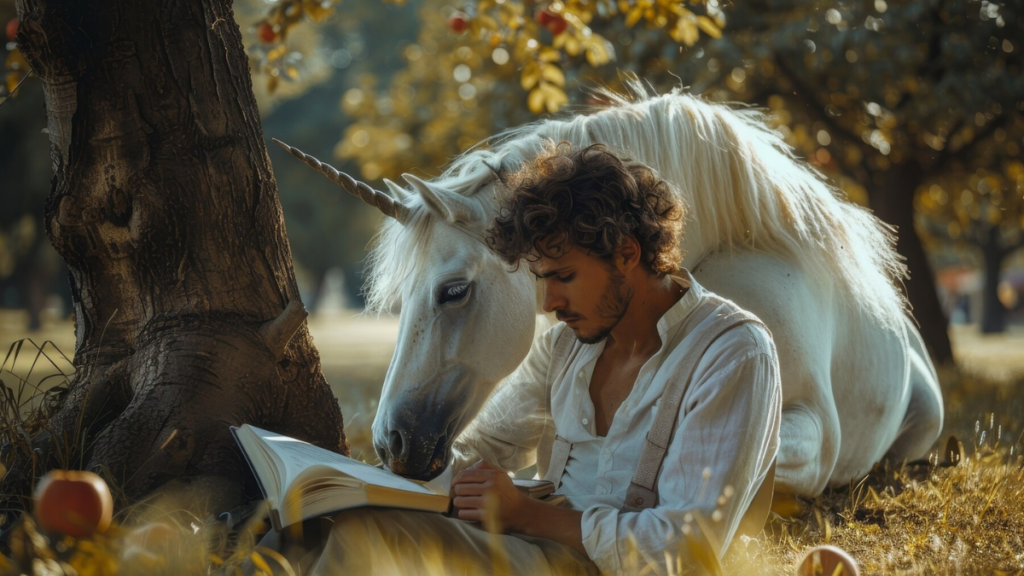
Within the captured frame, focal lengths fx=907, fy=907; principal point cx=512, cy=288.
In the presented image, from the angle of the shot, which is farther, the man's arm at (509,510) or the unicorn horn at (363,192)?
the unicorn horn at (363,192)

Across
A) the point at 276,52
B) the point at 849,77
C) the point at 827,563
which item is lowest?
the point at 827,563

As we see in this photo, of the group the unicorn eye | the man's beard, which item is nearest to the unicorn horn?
the unicorn eye

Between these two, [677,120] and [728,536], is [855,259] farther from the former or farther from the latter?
[728,536]

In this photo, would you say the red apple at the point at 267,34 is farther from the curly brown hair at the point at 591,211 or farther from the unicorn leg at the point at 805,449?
the unicorn leg at the point at 805,449

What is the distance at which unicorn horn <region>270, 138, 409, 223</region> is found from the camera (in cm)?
287

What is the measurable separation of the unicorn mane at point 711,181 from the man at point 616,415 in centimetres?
103

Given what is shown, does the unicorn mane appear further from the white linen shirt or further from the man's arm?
the man's arm

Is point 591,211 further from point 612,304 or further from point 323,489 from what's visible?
point 323,489

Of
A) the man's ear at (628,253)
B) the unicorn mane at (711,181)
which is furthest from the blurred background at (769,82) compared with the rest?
the man's ear at (628,253)

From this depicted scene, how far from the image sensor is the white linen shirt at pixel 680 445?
6.26 feet

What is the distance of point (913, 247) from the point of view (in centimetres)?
1008

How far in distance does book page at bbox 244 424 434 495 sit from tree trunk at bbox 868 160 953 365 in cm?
864

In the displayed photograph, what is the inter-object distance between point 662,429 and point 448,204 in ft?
4.25

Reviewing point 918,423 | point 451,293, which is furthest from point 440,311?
point 918,423
